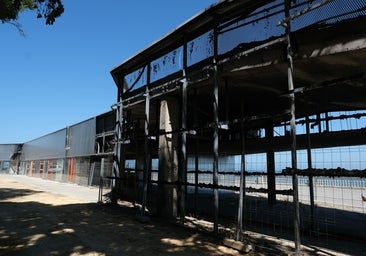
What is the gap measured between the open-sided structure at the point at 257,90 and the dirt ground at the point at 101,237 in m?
0.81

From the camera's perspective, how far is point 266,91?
36.7ft

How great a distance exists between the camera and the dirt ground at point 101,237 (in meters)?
7.49

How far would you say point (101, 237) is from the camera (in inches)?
345

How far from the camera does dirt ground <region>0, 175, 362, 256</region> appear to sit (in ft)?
24.6

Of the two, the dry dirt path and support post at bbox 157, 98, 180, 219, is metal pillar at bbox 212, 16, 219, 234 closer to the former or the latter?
the dry dirt path

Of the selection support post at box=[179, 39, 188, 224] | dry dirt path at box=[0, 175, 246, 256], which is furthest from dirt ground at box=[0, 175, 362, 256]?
support post at box=[179, 39, 188, 224]

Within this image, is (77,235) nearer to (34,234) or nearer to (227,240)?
(34,234)

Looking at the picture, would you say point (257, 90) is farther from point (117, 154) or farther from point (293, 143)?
point (117, 154)

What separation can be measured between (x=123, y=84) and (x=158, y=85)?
3375 mm

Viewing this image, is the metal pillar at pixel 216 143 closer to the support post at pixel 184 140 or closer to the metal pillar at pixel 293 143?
the support post at pixel 184 140

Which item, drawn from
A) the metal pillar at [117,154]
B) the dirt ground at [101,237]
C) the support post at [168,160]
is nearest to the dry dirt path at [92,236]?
the dirt ground at [101,237]

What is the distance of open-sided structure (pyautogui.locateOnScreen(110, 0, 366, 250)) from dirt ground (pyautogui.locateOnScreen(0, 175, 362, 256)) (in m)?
0.81

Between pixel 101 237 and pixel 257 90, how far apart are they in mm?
6398

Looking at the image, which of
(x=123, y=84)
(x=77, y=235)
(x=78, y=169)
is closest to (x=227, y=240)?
(x=77, y=235)
